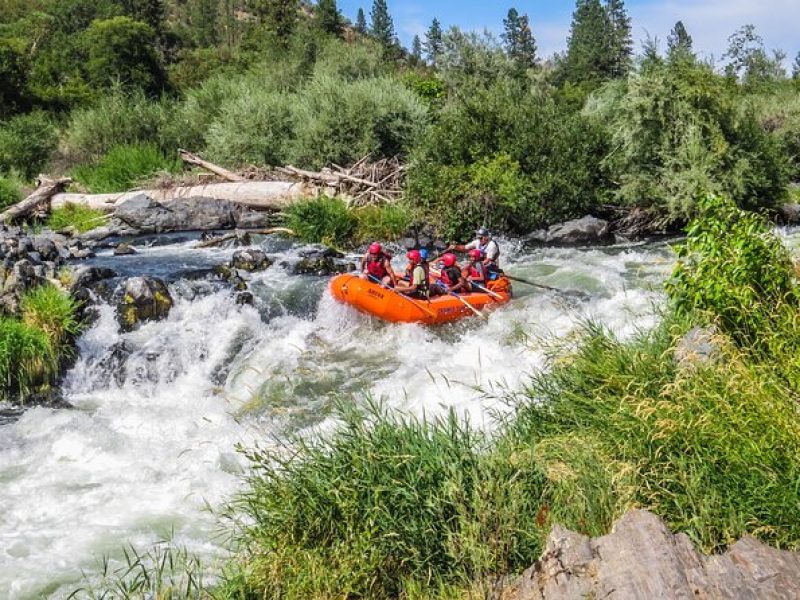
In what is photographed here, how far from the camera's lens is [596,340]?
4.96 meters

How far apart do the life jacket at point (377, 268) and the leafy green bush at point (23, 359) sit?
13.7 ft

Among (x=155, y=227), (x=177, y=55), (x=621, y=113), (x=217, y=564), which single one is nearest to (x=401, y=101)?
(x=621, y=113)

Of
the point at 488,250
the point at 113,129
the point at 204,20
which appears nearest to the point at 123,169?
the point at 113,129

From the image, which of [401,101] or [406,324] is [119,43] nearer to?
[401,101]

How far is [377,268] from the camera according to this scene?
1023 cm

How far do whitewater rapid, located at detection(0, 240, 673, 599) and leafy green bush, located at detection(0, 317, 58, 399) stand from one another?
355 mm

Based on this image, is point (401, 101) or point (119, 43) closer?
point (401, 101)

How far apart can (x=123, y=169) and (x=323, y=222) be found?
26.7ft

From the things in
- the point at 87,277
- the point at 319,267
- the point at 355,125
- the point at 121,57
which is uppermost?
the point at 121,57

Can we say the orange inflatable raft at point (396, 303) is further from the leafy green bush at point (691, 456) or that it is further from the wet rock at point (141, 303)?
the leafy green bush at point (691, 456)

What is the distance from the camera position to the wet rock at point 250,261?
1229 centimetres

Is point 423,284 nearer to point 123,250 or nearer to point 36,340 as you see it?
point 36,340

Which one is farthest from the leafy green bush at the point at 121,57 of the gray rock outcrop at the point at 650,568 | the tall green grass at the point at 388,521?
the gray rock outcrop at the point at 650,568

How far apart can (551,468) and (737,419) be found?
3.04 feet
